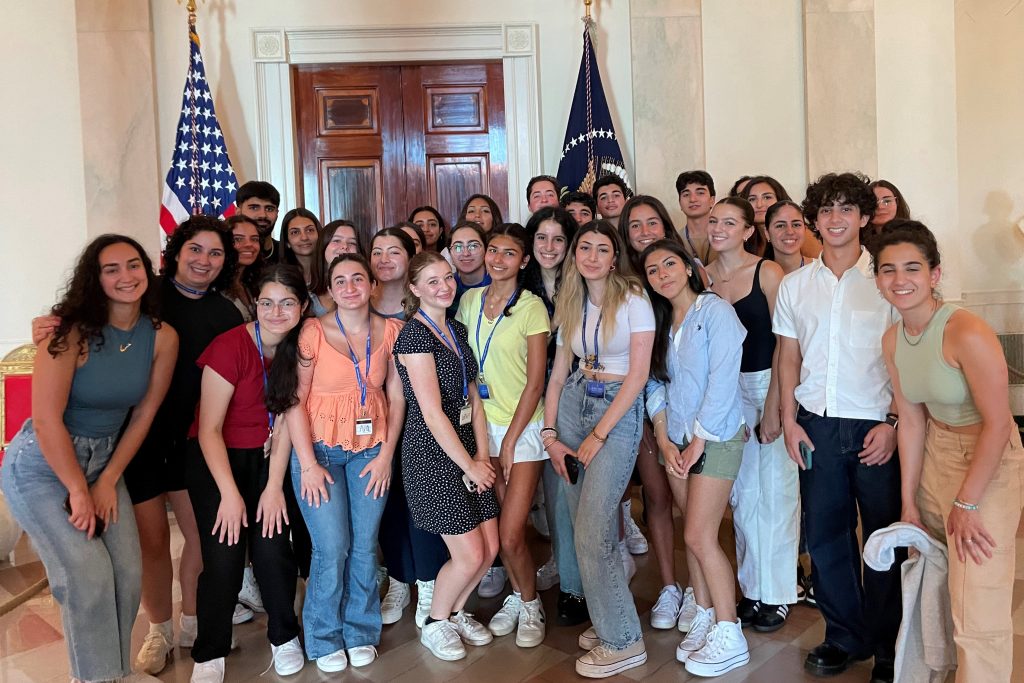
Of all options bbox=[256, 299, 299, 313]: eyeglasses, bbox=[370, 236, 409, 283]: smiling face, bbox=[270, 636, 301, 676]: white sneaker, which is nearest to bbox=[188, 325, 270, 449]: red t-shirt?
bbox=[256, 299, 299, 313]: eyeglasses

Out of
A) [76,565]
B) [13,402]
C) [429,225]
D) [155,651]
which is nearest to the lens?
[76,565]

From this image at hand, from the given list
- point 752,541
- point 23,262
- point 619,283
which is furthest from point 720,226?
point 23,262

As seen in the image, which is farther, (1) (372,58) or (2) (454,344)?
(1) (372,58)

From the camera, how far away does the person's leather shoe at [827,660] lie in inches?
106

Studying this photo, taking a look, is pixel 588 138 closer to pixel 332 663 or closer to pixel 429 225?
pixel 429 225

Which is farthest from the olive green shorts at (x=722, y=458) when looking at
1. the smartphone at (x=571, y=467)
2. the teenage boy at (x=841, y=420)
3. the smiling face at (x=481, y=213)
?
the smiling face at (x=481, y=213)

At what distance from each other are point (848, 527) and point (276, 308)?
2307 mm

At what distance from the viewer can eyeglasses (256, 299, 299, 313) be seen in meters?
2.78

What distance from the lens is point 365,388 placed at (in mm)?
2871

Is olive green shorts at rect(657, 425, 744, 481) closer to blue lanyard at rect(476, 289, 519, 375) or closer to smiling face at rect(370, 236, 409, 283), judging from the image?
blue lanyard at rect(476, 289, 519, 375)

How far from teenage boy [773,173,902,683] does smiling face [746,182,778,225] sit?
Answer: 3.93 ft

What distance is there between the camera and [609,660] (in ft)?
8.98

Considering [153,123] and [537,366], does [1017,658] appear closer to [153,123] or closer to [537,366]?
[537,366]

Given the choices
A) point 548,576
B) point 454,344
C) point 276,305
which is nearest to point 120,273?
point 276,305
